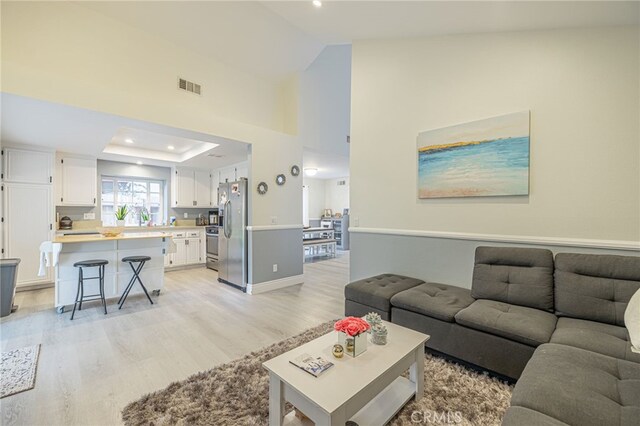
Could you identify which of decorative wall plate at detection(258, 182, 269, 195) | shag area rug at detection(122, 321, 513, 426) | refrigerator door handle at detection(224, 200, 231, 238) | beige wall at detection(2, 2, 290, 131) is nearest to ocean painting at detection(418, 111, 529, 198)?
shag area rug at detection(122, 321, 513, 426)

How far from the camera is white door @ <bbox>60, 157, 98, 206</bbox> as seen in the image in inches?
199

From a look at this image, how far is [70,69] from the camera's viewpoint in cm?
286

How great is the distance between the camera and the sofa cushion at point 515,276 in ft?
7.30

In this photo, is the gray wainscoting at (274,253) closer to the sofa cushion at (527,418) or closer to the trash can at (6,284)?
the trash can at (6,284)

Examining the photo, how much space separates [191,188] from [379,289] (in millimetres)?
5435

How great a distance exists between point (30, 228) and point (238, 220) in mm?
3248

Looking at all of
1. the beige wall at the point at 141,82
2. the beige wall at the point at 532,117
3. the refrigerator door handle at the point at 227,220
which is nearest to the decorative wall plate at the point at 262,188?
the beige wall at the point at 141,82

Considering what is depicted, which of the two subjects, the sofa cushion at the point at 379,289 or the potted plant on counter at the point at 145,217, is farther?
the potted plant on counter at the point at 145,217

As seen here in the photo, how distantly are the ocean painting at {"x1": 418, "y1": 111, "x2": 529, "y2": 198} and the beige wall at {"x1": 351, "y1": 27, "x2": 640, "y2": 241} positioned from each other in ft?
0.27

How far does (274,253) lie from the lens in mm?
4613

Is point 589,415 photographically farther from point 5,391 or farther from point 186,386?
point 5,391

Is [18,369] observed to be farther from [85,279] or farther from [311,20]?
[311,20]

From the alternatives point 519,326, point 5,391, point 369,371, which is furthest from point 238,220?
point 519,326

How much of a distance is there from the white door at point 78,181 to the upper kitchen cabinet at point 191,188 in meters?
1.47
